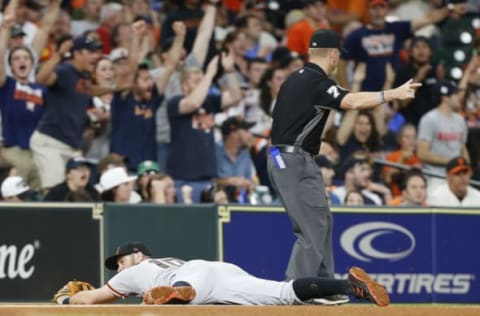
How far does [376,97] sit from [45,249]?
509 cm

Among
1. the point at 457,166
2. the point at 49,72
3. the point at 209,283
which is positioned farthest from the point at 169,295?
the point at 457,166

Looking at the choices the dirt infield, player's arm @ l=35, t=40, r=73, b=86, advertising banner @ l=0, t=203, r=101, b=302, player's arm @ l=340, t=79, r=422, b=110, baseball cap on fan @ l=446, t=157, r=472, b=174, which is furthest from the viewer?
baseball cap on fan @ l=446, t=157, r=472, b=174

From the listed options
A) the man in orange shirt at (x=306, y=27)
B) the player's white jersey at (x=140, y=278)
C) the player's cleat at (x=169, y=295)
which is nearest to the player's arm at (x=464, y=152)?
the man in orange shirt at (x=306, y=27)

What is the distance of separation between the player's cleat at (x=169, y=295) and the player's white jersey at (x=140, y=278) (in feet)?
1.31

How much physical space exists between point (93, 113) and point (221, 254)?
324cm

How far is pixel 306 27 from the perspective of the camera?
2150 cm

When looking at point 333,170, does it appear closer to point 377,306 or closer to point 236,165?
point 236,165

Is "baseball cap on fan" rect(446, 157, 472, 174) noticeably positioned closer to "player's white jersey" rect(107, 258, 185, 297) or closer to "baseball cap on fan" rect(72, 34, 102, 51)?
"baseball cap on fan" rect(72, 34, 102, 51)

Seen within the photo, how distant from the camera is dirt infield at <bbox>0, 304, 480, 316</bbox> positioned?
11.8m

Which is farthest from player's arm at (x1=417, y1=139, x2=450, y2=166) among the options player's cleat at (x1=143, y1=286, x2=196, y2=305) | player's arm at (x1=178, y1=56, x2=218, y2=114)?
player's cleat at (x1=143, y1=286, x2=196, y2=305)

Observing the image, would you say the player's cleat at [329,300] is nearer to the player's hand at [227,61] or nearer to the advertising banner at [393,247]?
the advertising banner at [393,247]

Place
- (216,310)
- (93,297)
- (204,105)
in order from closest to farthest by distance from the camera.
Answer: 1. (216,310)
2. (93,297)
3. (204,105)

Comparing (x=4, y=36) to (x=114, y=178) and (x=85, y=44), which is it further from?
(x=114, y=178)

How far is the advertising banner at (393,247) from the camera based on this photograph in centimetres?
1666
